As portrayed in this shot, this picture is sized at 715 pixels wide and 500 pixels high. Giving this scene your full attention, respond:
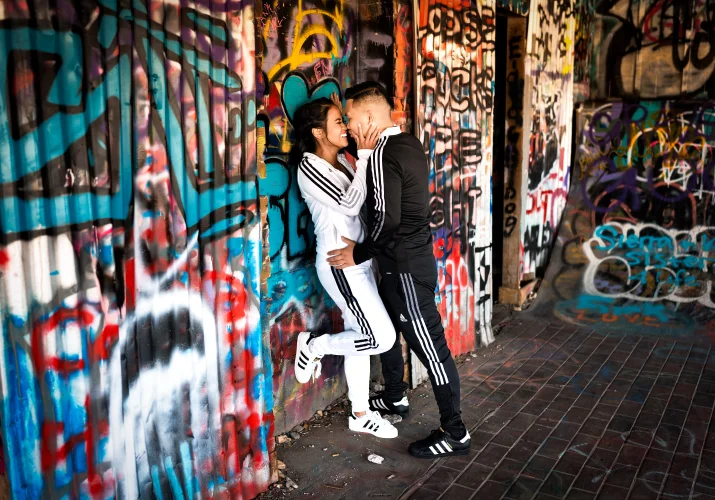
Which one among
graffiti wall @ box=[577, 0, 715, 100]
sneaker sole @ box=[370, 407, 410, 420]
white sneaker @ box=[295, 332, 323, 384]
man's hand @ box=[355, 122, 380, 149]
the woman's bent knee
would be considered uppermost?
graffiti wall @ box=[577, 0, 715, 100]

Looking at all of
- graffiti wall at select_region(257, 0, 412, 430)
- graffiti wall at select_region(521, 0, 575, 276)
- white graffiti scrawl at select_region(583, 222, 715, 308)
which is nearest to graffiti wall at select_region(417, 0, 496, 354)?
graffiti wall at select_region(257, 0, 412, 430)

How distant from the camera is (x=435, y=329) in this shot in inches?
157

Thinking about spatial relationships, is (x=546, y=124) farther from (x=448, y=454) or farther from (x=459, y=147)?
(x=448, y=454)

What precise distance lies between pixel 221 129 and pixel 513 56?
5022 mm

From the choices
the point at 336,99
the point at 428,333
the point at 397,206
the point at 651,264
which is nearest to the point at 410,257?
the point at 397,206

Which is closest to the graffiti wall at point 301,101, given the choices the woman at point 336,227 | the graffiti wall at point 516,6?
the woman at point 336,227

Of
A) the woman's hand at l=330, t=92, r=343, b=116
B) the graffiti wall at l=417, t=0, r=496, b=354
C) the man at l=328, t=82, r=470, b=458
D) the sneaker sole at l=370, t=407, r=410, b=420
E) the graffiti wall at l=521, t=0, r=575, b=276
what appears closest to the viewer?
the man at l=328, t=82, r=470, b=458

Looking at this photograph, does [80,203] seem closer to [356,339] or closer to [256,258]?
[256,258]

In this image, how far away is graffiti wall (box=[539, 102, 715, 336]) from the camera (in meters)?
6.94

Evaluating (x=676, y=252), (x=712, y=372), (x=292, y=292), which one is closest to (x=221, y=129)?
(x=292, y=292)

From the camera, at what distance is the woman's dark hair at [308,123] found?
161 inches

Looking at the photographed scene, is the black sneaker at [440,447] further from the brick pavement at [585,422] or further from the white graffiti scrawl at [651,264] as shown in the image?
the white graffiti scrawl at [651,264]

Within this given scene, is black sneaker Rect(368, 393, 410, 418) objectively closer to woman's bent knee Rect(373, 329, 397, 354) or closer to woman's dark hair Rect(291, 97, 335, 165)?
woman's bent knee Rect(373, 329, 397, 354)

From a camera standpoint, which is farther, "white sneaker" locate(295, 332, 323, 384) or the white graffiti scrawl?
the white graffiti scrawl
